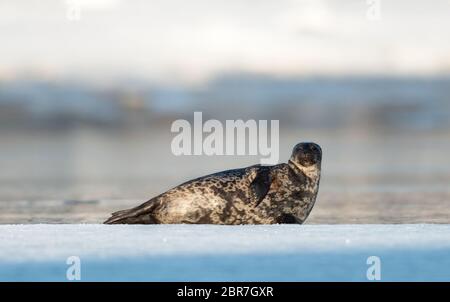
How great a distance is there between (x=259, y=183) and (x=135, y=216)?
1369mm

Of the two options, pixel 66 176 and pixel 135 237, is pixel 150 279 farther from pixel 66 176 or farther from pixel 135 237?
pixel 66 176

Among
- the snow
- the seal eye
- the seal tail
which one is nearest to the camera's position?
the snow

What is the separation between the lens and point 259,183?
11.0 m

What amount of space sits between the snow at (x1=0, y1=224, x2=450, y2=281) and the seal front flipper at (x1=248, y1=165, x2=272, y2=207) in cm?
180

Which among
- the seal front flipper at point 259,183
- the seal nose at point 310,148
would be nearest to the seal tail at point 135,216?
the seal front flipper at point 259,183

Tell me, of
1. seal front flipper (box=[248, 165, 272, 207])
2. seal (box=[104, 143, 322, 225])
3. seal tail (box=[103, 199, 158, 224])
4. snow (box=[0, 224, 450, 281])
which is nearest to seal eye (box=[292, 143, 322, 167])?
seal (box=[104, 143, 322, 225])

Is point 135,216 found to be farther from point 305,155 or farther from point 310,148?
point 310,148

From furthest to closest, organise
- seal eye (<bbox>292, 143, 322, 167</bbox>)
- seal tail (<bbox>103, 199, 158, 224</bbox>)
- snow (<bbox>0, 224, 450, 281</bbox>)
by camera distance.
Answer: seal eye (<bbox>292, 143, 322, 167</bbox>) → seal tail (<bbox>103, 199, 158, 224</bbox>) → snow (<bbox>0, 224, 450, 281</bbox>)

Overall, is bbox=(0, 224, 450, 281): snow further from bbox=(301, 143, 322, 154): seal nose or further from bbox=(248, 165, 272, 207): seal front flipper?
bbox=(301, 143, 322, 154): seal nose

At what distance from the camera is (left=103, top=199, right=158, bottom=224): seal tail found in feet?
35.5
